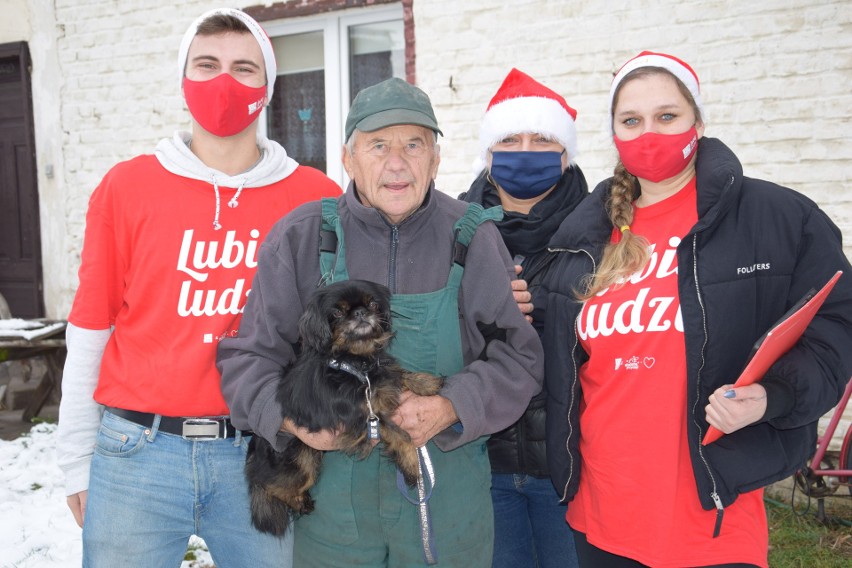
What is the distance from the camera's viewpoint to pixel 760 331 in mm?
1979

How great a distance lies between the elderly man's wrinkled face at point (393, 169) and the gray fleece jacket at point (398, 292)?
43 millimetres

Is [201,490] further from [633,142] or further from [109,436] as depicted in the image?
[633,142]

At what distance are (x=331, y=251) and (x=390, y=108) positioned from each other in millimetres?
497

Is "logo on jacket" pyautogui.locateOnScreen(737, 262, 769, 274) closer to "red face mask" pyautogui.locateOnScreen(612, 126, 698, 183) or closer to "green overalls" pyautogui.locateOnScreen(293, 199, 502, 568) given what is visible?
"red face mask" pyautogui.locateOnScreen(612, 126, 698, 183)

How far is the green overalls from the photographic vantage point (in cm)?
206

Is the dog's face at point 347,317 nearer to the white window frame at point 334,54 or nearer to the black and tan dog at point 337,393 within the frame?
the black and tan dog at point 337,393

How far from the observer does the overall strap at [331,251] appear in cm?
209

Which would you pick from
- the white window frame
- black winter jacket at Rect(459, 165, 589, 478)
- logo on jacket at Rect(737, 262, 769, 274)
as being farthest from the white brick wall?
logo on jacket at Rect(737, 262, 769, 274)

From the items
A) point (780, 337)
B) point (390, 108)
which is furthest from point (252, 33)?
point (780, 337)

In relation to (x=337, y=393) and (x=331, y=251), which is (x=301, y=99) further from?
(x=337, y=393)

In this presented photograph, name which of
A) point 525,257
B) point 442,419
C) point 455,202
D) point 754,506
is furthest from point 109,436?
point 754,506

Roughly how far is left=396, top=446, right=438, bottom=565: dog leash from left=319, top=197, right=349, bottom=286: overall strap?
0.62 meters

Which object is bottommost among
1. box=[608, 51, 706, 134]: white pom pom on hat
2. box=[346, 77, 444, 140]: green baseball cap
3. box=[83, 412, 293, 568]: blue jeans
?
box=[83, 412, 293, 568]: blue jeans

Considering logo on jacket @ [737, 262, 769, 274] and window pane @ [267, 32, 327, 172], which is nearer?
logo on jacket @ [737, 262, 769, 274]
